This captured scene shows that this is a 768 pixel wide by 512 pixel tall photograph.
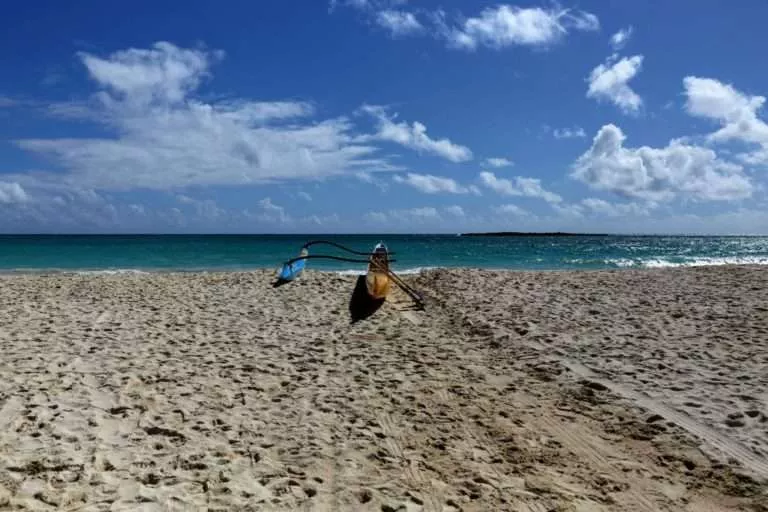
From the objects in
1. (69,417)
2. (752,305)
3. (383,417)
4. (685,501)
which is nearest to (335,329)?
(383,417)

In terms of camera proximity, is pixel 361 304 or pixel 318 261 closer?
pixel 361 304

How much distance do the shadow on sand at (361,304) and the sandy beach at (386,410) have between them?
39 cm

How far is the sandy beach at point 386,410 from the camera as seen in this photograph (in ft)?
12.3

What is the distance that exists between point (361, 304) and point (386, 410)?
6.27m

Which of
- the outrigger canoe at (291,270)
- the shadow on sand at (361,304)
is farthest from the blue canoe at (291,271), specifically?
the shadow on sand at (361,304)

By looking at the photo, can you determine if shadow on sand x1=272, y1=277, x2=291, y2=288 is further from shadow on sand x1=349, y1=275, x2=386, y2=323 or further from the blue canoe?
shadow on sand x1=349, y1=275, x2=386, y2=323

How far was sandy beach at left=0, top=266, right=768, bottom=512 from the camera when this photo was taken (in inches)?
147

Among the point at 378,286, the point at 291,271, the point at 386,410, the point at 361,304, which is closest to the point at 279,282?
the point at 291,271

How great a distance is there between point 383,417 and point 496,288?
899 centimetres

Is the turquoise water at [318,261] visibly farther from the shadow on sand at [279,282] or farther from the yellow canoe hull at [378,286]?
the yellow canoe hull at [378,286]

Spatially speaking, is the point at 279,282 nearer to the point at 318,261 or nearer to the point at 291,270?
the point at 291,270

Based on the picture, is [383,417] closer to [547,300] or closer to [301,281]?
[547,300]

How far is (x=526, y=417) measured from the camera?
5191mm

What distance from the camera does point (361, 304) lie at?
11.5 metres
